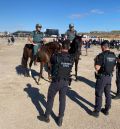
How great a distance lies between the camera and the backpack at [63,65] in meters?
7.73

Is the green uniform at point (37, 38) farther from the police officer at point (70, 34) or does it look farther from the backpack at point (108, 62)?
the backpack at point (108, 62)

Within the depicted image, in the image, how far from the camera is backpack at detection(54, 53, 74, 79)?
7727 mm

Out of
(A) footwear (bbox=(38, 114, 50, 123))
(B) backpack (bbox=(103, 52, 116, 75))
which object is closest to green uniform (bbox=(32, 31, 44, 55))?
(A) footwear (bbox=(38, 114, 50, 123))

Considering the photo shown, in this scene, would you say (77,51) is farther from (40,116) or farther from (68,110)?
(40,116)

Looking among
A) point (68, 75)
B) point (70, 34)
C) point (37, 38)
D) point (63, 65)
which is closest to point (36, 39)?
point (37, 38)

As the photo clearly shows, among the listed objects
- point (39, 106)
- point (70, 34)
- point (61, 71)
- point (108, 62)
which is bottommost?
point (39, 106)

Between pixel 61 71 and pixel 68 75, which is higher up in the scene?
pixel 61 71

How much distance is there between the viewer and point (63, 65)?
7758 millimetres

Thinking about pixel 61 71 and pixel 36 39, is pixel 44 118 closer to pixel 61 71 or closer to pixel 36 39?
pixel 61 71

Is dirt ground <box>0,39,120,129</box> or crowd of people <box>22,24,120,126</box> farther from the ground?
crowd of people <box>22,24,120,126</box>

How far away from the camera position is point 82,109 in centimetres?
966

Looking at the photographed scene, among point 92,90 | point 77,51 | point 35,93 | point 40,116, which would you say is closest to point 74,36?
point 77,51

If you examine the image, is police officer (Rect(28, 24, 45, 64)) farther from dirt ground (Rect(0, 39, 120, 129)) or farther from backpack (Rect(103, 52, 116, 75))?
backpack (Rect(103, 52, 116, 75))

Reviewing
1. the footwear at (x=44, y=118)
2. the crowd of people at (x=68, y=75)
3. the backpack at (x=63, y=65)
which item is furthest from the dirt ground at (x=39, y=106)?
the backpack at (x=63, y=65)
